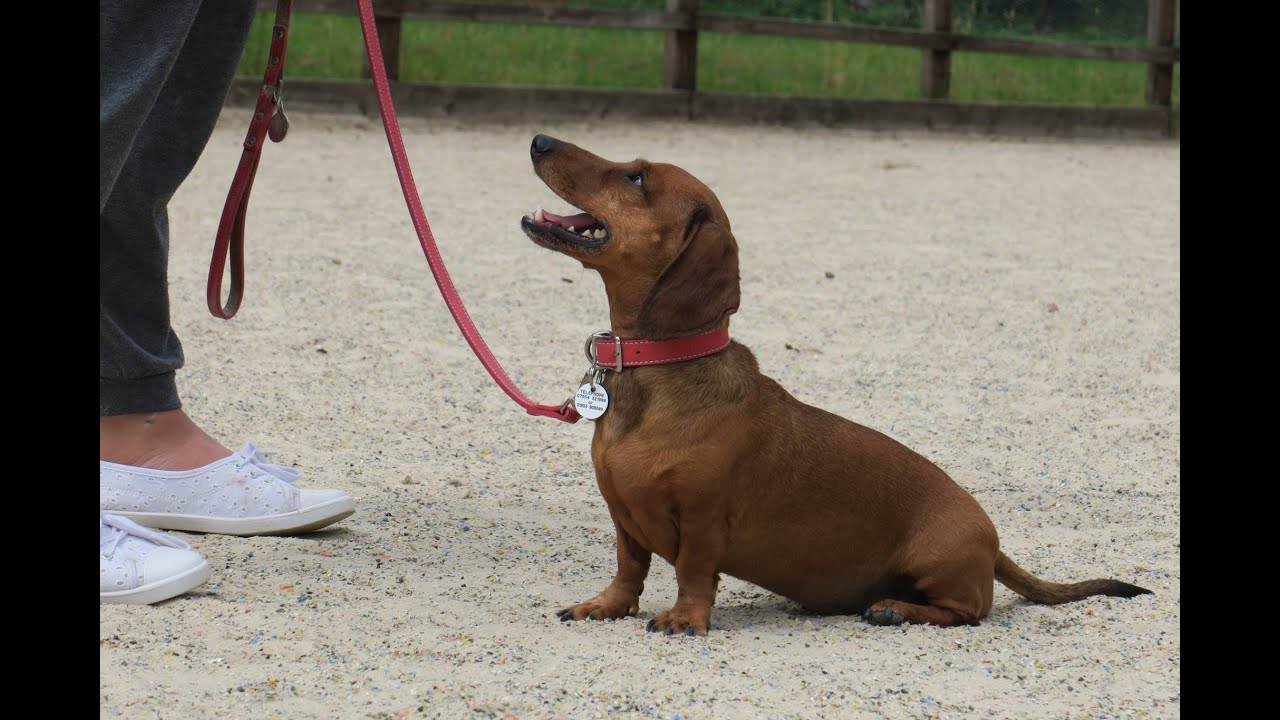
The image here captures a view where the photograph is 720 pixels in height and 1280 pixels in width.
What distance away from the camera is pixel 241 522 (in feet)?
10.8

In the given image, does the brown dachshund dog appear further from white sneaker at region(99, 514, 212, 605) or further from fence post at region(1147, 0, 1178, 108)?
fence post at region(1147, 0, 1178, 108)

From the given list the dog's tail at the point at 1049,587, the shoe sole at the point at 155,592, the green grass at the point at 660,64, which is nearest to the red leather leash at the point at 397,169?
the shoe sole at the point at 155,592

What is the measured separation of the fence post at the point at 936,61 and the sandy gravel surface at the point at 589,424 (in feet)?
9.13

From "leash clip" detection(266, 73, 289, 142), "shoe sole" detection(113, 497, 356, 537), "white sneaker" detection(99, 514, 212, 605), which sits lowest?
"shoe sole" detection(113, 497, 356, 537)

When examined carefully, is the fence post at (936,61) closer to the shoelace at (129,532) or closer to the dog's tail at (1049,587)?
the dog's tail at (1049,587)

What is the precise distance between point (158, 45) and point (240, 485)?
43.4 inches

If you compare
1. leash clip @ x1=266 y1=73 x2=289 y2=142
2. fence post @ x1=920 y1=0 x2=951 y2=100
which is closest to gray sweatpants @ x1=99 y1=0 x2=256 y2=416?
leash clip @ x1=266 y1=73 x2=289 y2=142

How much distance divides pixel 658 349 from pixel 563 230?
30 centimetres

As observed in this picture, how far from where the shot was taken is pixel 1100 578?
125 inches

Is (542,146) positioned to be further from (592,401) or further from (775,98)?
(775,98)

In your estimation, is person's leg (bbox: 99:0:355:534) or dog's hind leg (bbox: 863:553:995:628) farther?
person's leg (bbox: 99:0:355:534)

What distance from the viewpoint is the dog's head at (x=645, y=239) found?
2.73 metres

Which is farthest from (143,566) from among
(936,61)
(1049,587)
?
(936,61)

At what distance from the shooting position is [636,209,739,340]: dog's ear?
272 cm
